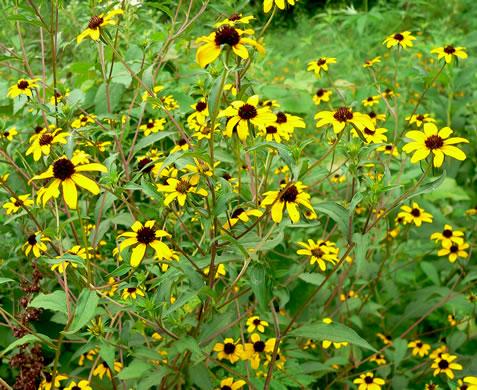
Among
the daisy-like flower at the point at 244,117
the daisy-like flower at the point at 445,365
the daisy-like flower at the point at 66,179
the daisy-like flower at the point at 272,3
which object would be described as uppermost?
the daisy-like flower at the point at 272,3

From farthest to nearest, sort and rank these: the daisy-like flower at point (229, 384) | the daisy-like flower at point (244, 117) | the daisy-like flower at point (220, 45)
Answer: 1. the daisy-like flower at point (229, 384)
2. the daisy-like flower at point (244, 117)
3. the daisy-like flower at point (220, 45)

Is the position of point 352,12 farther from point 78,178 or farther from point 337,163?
point 78,178

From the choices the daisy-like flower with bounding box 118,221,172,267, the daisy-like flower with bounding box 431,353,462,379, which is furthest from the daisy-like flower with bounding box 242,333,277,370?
the daisy-like flower with bounding box 431,353,462,379

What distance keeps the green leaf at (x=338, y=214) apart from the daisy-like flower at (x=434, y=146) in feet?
0.70

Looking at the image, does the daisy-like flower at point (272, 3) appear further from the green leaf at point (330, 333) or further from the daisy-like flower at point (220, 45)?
the green leaf at point (330, 333)

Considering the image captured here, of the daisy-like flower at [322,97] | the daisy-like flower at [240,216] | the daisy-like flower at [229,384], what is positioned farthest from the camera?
the daisy-like flower at [322,97]

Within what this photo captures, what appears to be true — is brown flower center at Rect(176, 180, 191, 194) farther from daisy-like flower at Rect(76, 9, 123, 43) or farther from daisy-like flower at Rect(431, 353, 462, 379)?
daisy-like flower at Rect(431, 353, 462, 379)

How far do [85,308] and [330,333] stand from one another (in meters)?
0.59

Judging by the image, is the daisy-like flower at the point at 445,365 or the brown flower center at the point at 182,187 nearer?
the brown flower center at the point at 182,187

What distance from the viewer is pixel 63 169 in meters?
0.86

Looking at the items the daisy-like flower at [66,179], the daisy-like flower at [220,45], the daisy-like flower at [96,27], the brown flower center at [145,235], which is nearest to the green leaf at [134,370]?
the brown flower center at [145,235]

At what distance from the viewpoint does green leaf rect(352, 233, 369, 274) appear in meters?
0.98

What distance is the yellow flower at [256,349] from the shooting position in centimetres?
132

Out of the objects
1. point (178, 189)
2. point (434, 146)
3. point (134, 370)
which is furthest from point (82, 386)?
point (434, 146)
